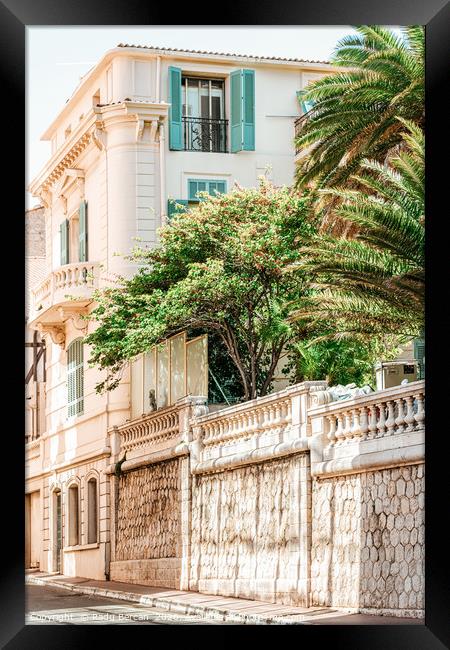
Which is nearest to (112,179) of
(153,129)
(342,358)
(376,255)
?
(153,129)

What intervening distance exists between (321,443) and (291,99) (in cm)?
308

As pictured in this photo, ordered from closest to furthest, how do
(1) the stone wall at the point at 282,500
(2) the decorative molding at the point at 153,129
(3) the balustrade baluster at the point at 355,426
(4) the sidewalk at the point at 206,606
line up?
(4) the sidewalk at the point at 206,606 < (1) the stone wall at the point at 282,500 < (2) the decorative molding at the point at 153,129 < (3) the balustrade baluster at the point at 355,426

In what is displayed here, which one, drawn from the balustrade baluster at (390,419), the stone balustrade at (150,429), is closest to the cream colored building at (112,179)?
the stone balustrade at (150,429)

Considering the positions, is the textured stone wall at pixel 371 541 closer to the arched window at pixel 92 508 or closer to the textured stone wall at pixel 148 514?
the textured stone wall at pixel 148 514

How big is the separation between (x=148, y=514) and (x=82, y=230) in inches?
103

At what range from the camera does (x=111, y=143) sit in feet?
37.6

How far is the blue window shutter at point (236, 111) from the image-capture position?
11148 mm

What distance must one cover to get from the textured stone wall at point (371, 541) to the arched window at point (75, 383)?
8.10 feet

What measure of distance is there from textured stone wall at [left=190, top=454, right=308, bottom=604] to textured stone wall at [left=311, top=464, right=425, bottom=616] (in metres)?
0.23

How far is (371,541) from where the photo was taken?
11.0m

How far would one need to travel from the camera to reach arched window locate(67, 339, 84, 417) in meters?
10.9
